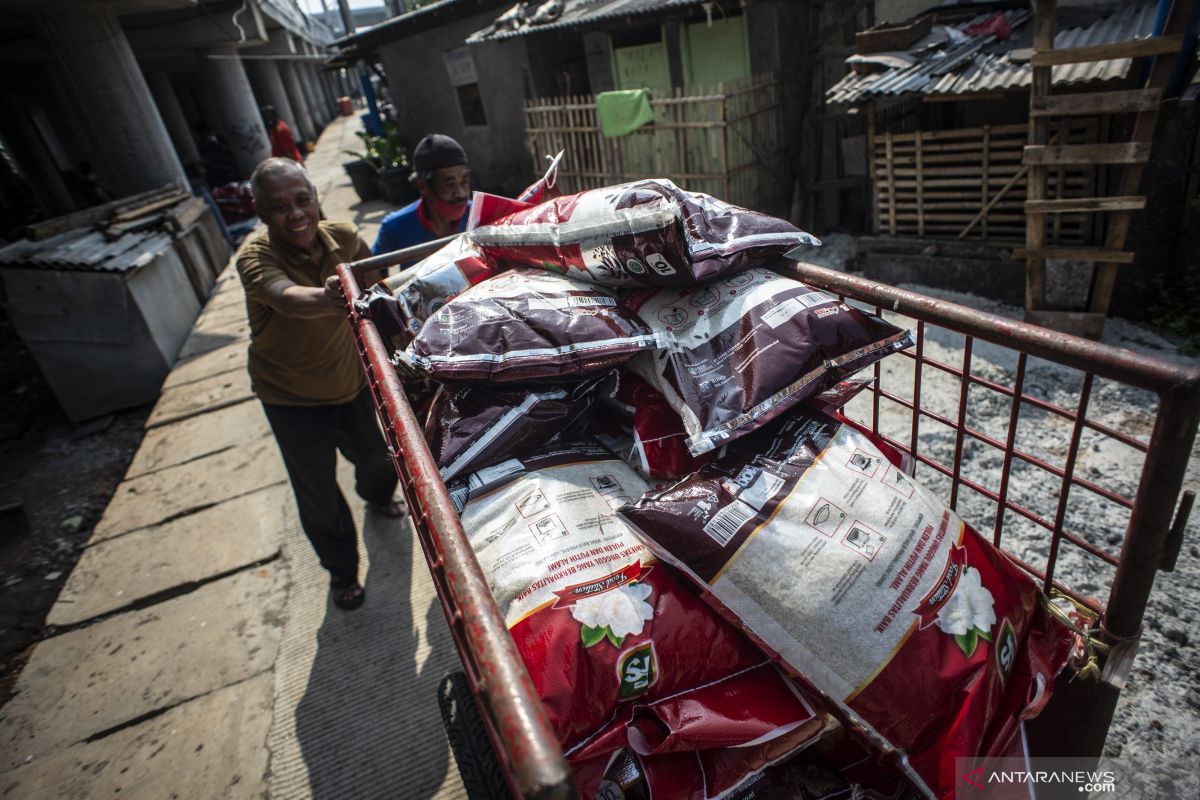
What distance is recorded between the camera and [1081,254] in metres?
4.12

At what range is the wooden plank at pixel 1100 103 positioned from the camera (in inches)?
140

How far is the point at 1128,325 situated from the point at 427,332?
4.93 m

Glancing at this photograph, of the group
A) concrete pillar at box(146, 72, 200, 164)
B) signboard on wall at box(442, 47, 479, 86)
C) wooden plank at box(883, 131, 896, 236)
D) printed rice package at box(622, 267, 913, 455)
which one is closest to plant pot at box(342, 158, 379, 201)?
signboard on wall at box(442, 47, 479, 86)

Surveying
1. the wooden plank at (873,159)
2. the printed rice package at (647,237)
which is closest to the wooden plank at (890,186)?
the wooden plank at (873,159)

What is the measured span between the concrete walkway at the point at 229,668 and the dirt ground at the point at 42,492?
363 mm

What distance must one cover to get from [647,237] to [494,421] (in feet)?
1.88

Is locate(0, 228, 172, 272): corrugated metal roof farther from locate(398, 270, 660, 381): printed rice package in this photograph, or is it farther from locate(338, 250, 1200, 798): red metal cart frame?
locate(398, 270, 660, 381): printed rice package

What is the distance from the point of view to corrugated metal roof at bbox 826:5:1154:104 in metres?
4.02

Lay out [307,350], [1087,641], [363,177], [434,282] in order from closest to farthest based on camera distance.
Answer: [1087,641] < [434,282] < [307,350] < [363,177]

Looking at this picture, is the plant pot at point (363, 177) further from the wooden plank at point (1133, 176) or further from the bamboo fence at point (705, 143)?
the wooden plank at point (1133, 176)

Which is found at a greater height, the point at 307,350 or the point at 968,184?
the point at 307,350

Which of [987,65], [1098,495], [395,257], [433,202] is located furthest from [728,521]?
[987,65]

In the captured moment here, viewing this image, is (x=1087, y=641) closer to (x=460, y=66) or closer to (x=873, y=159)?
(x=873, y=159)

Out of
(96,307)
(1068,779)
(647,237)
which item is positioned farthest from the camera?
(96,307)
